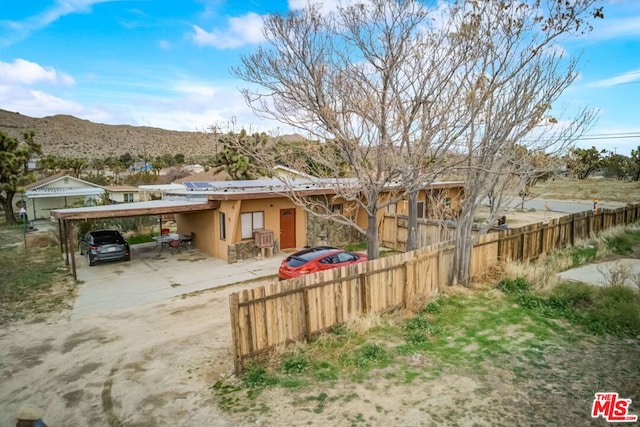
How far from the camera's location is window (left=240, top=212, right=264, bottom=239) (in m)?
16.7

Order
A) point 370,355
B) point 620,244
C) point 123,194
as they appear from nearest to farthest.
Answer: point 370,355, point 620,244, point 123,194

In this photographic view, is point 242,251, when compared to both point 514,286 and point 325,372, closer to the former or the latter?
point 325,372

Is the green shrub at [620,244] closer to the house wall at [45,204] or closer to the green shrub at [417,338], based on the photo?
the green shrub at [417,338]

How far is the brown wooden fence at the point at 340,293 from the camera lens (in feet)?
22.3

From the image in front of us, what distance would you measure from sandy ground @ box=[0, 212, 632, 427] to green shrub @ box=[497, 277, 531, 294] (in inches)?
189

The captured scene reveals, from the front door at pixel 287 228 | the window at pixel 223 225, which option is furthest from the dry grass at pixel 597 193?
the window at pixel 223 225

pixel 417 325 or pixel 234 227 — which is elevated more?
Result: pixel 234 227

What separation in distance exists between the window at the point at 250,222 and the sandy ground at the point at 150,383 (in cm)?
694

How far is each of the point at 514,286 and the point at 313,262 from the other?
5.90 meters

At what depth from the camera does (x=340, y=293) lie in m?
8.23

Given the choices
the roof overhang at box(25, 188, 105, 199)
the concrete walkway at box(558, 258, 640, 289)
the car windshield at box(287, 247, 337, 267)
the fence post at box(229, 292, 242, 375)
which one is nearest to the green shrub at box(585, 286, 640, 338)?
the concrete walkway at box(558, 258, 640, 289)

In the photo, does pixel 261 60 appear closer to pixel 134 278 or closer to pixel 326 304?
pixel 326 304

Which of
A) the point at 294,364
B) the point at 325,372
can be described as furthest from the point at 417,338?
the point at 294,364

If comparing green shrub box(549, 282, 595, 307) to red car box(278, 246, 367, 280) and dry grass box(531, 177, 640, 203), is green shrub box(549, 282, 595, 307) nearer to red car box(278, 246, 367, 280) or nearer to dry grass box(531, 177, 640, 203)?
red car box(278, 246, 367, 280)
